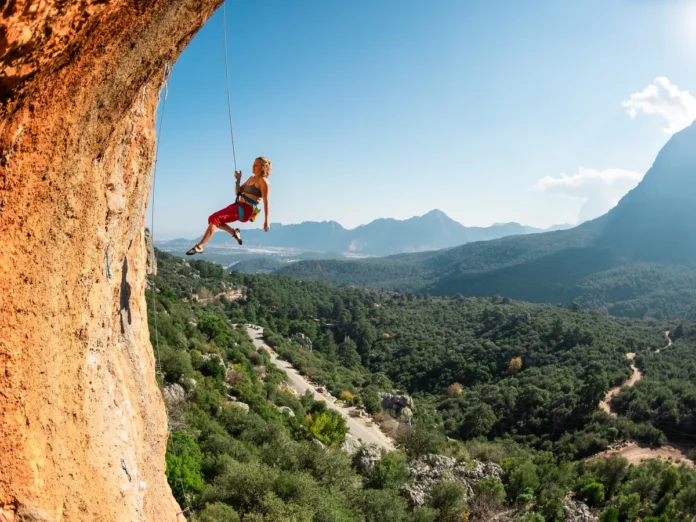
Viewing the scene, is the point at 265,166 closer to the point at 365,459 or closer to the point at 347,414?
the point at 365,459

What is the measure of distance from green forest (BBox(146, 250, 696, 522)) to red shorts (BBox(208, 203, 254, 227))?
1135cm

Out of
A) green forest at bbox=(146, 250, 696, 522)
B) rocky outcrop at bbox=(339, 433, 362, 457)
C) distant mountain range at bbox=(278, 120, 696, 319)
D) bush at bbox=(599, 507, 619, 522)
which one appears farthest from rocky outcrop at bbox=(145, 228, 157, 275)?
distant mountain range at bbox=(278, 120, 696, 319)

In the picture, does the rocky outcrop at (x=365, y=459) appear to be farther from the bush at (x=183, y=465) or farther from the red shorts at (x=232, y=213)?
the red shorts at (x=232, y=213)

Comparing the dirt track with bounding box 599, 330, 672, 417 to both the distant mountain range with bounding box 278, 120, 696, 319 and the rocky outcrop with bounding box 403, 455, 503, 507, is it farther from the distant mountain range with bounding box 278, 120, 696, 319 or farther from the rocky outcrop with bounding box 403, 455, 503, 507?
the distant mountain range with bounding box 278, 120, 696, 319

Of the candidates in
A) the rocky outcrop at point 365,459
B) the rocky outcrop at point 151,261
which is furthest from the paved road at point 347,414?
the rocky outcrop at point 151,261

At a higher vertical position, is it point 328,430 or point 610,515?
point 328,430

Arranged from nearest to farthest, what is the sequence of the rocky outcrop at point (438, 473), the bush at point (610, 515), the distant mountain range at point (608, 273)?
the bush at point (610, 515)
the rocky outcrop at point (438, 473)
the distant mountain range at point (608, 273)

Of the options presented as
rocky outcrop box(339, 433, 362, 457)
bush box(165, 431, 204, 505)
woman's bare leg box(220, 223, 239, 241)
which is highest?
woman's bare leg box(220, 223, 239, 241)

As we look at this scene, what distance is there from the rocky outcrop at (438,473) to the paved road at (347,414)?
20.9 ft

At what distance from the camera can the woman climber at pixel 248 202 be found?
26.7 feet

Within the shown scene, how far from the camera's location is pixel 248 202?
8336 mm

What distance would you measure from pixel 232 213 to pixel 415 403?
1891 inches

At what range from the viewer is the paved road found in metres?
36.8

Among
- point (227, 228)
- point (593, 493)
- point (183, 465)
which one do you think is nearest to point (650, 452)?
point (593, 493)
